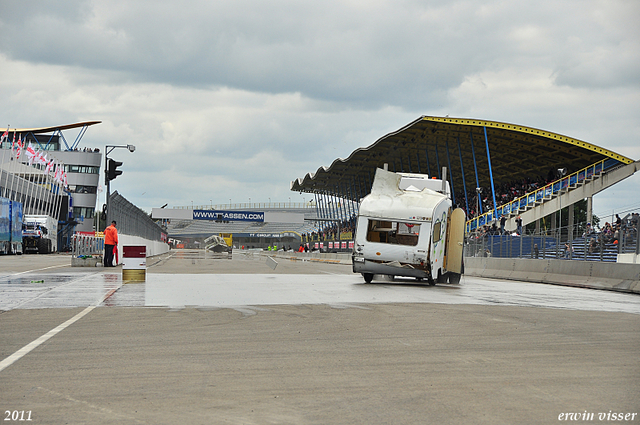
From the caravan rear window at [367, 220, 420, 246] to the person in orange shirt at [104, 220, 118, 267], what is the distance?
11250 millimetres

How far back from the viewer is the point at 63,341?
8.08 metres

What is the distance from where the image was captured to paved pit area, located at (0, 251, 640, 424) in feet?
16.6

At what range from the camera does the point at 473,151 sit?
5106cm

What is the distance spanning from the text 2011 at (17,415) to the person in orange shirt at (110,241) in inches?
890

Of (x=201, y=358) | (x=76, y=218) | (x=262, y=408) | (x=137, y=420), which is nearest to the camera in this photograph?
(x=137, y=420)

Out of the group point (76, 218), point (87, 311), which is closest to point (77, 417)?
point (87, 311)

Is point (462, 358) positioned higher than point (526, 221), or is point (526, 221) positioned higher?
point (526, 221)

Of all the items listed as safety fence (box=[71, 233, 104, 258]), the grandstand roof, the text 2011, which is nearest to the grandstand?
the grandstand roof

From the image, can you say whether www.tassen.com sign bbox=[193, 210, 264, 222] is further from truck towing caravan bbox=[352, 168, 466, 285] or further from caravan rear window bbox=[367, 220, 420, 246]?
truck towing caravan bbox=[352, 168, 466, 285]

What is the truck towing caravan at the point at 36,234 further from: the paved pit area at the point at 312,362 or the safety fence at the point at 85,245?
the paved pit area at the point at 312,362

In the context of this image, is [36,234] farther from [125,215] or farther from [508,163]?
[508,163]

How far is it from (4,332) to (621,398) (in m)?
7.07

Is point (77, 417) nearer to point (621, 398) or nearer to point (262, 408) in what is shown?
point (262, 408)

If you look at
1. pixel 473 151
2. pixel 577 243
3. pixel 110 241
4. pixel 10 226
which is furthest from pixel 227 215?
pixel 577 243
